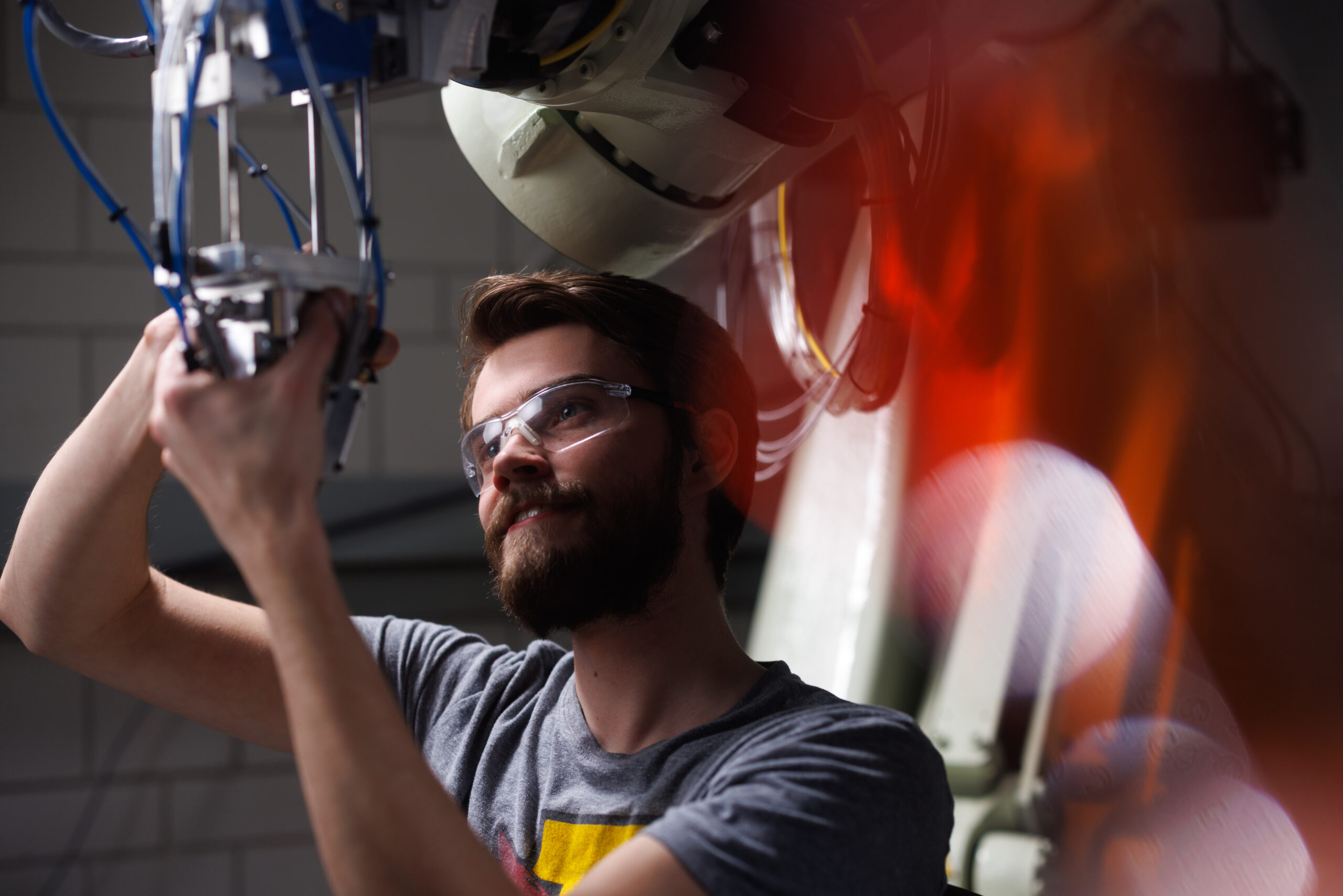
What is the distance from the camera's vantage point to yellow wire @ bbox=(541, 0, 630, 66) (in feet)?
2.30

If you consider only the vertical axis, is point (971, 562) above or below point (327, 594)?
below

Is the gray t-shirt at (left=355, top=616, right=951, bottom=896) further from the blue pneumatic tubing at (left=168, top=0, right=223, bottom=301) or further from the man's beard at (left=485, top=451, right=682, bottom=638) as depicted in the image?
the blue pneumatic tubing at (left=168, top=0, right=223, bottom=301)

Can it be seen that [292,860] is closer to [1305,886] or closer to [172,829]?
[172,829]

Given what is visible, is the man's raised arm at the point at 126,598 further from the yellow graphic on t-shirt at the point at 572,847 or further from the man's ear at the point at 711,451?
the man's ear at the point at 711,451

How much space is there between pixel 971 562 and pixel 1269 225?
468mm

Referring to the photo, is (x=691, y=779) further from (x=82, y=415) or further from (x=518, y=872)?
(x=82, y=415)

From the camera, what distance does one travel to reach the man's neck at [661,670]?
894mm

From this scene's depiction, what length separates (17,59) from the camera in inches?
69.9

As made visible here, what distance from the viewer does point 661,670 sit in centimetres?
91

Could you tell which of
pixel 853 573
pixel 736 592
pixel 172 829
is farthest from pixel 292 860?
pixel 853 573

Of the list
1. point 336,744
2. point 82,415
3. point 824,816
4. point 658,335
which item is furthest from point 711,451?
point 82,415

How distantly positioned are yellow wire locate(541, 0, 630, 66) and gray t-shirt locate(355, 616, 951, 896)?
516 millimetres

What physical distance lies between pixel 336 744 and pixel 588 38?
0.49 meters

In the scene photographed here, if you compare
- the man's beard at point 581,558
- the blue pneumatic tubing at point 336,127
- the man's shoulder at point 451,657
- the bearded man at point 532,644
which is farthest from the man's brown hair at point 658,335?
the blue pneumatic tubing at point 336,127
